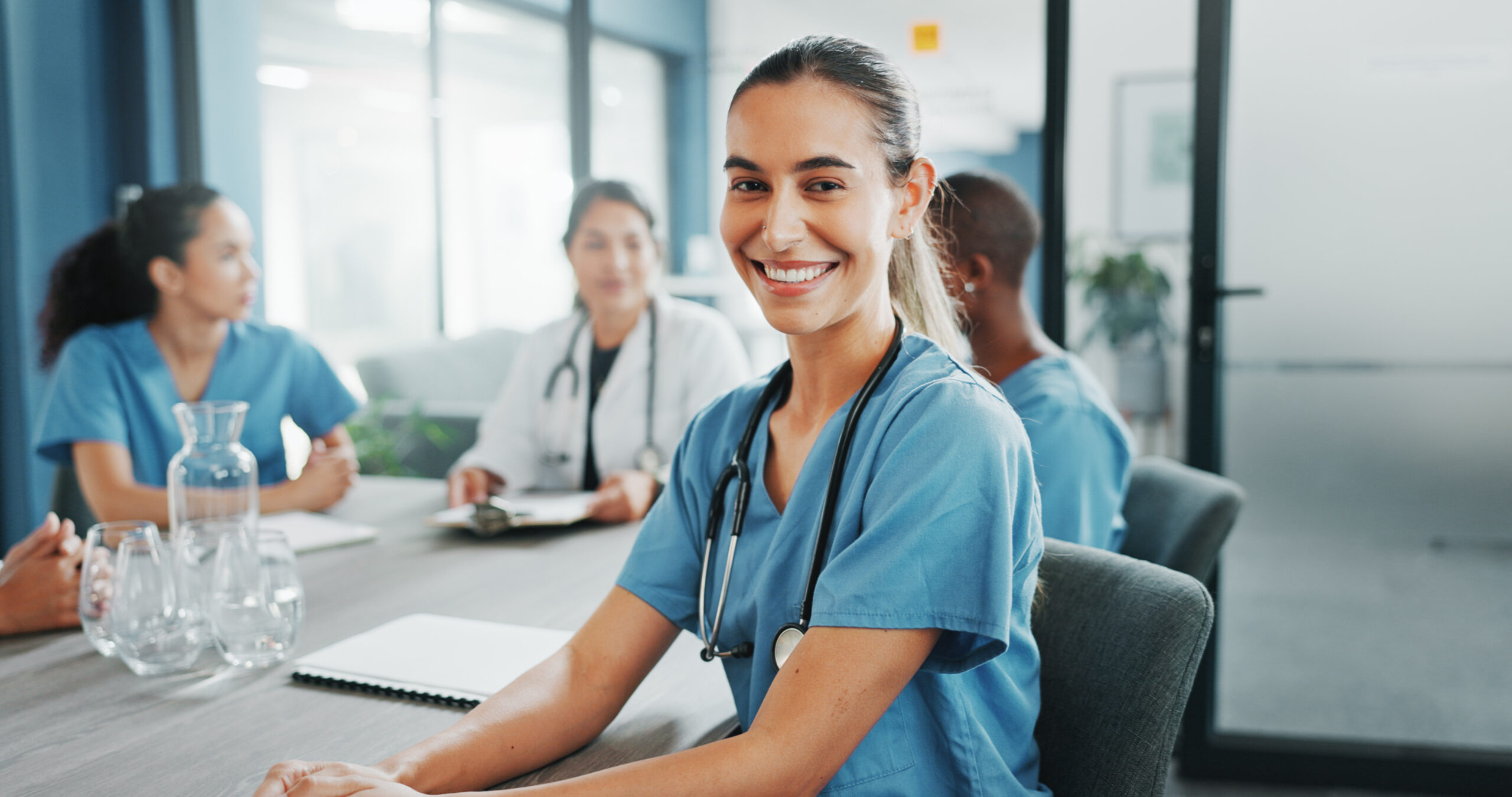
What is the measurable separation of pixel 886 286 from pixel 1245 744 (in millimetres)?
1863

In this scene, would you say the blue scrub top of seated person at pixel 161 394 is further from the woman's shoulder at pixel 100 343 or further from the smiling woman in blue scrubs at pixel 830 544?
the smiling woman in blue scrubs at pixel 830 544

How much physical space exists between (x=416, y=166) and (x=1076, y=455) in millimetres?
4226

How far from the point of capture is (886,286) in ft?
3.28

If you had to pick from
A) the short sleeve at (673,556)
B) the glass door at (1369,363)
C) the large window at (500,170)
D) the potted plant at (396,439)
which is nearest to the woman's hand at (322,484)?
the short sleeve at (673,556)

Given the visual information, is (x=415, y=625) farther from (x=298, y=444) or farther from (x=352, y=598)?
(x=298, y=444)

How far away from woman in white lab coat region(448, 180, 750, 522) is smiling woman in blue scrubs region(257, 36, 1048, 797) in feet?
3.35

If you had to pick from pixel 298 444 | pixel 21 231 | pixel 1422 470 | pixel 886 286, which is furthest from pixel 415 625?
pixel 298 444

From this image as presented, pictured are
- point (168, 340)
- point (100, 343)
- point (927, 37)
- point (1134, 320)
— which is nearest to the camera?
point (100, 343)

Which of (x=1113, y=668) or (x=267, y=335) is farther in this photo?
(x=267, y=335)

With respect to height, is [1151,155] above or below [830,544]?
above

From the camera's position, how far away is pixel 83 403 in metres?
1.81

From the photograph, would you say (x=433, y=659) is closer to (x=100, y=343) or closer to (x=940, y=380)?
(x=940, y=380)

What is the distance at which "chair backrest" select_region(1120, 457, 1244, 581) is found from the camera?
1303 millimetres

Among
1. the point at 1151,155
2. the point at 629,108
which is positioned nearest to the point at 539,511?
the point at 629,108
